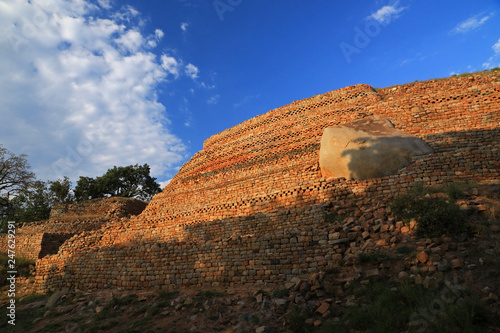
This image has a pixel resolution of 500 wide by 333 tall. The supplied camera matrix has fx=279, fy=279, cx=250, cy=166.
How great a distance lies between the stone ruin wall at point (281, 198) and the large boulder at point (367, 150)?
329 mm

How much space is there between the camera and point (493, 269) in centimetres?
451

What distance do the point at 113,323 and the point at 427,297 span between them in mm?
6316

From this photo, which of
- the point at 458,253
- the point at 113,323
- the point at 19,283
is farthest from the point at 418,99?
the point at 19,283

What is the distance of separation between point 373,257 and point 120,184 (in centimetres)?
3052

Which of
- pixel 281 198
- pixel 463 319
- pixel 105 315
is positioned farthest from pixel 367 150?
pixel 105 315

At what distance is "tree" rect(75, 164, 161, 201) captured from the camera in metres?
29.6

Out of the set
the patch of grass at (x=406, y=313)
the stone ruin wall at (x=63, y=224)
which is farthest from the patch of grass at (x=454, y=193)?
the stone ruin wall at (x=63, y=224)

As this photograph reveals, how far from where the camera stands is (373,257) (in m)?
5.90

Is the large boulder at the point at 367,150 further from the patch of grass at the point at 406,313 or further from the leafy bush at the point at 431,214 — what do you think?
the patch of grass at the point at 406,313

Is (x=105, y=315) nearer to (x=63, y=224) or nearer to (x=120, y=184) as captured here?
(x=63, y=224)

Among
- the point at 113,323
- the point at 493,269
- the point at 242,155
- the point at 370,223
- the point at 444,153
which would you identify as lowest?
the point at 113,323

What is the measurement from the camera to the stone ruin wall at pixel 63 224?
16.2 metres

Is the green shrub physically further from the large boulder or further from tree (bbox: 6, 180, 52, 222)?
tree (bbox: 6, 180, 52, 222)

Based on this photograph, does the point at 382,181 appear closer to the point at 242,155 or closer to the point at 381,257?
the point at 381,257
